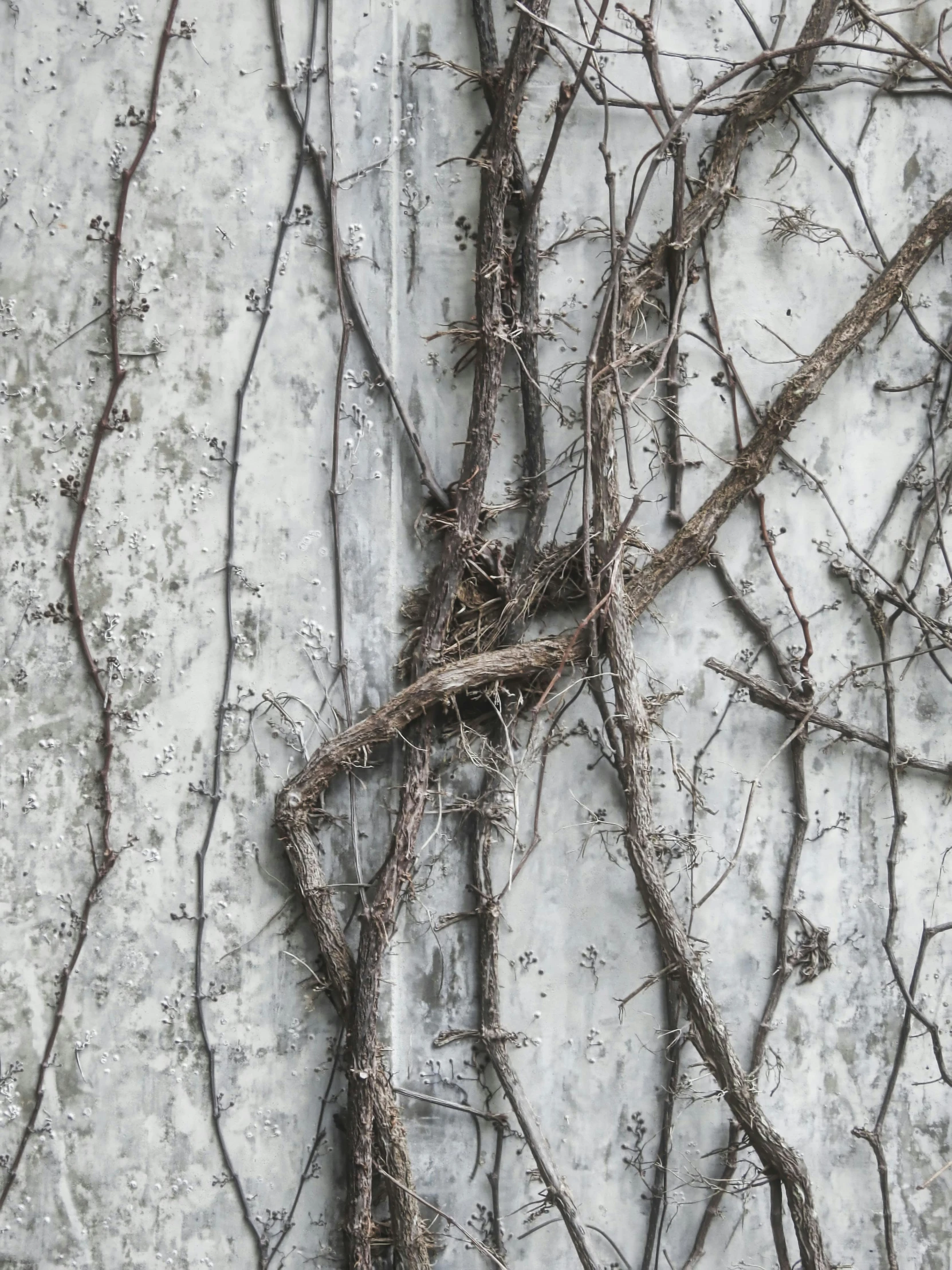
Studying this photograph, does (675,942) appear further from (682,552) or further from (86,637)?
(86,637)

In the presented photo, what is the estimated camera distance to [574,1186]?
226cm

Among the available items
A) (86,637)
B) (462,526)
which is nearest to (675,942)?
(462,526)

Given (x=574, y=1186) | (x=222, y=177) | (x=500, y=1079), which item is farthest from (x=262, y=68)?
(x=574, y=1186)

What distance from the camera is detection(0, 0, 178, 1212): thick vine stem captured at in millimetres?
2221

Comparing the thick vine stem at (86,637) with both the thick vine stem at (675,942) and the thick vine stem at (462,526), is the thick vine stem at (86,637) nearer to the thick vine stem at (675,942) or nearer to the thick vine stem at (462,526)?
the thick vine stem at (462,526)

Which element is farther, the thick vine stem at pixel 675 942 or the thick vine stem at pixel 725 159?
the thick vine stem at pixel 725 159

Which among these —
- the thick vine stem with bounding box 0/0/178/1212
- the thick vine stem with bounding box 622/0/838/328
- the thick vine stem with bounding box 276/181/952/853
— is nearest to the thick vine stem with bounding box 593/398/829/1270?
the thick vine stem with bounding box 276/181/952/853

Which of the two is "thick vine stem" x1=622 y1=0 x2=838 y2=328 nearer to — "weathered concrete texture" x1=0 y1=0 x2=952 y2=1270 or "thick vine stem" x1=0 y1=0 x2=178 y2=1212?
"weathered concrete texture" x1=0 y1=0 x2=952 y2=1270

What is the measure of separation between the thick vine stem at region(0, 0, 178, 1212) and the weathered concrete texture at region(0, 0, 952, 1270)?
26mm

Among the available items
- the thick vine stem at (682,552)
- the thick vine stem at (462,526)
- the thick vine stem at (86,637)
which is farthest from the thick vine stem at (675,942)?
the thick vine stem at (86,637)

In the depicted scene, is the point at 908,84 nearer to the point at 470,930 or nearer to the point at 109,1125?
the point at 470,930

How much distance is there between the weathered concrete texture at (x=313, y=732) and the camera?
2.23 metres

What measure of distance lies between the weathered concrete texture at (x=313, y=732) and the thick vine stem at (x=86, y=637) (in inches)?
1.0

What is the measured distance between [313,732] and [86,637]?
55 cm
